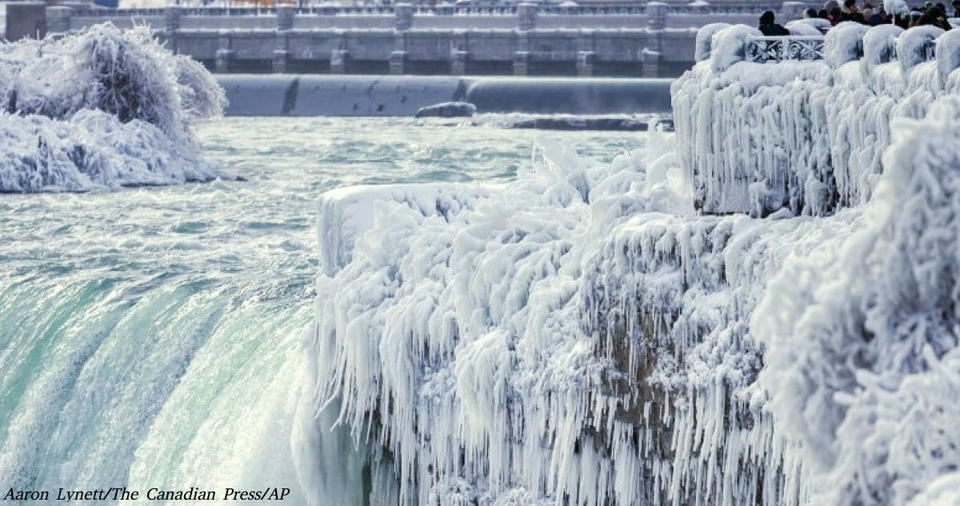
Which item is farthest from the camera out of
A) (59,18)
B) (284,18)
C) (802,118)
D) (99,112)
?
(59,18)

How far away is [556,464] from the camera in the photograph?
1255cm

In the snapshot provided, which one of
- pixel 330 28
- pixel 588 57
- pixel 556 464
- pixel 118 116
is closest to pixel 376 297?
pixel 556 464

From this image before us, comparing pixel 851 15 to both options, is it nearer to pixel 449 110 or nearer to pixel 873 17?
pixel 873 17

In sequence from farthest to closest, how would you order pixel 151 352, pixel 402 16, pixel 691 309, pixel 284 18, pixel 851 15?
pixel 284 18 < pixel 402 16 < pixel 151 352 < pixel 851 15 < pixel 691 309

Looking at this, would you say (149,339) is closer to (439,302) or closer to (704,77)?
(439,302)

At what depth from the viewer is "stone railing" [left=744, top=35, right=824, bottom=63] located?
11555 millimetres

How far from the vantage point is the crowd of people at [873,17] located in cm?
1173

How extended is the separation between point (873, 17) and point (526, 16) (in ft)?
161

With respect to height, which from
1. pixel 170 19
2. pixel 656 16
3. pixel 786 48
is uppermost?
pixel 786 48

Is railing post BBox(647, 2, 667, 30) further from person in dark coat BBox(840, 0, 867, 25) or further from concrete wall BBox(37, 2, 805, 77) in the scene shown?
person in dark coat BBox(840, 0, 867, 25)

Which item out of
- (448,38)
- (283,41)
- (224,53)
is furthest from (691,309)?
(224,53)

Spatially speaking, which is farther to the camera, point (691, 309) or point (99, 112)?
point (99, 112)

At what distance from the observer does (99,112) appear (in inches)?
1428

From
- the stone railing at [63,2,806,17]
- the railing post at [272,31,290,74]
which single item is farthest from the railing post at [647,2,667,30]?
the railing post at [272,31,290,74]
